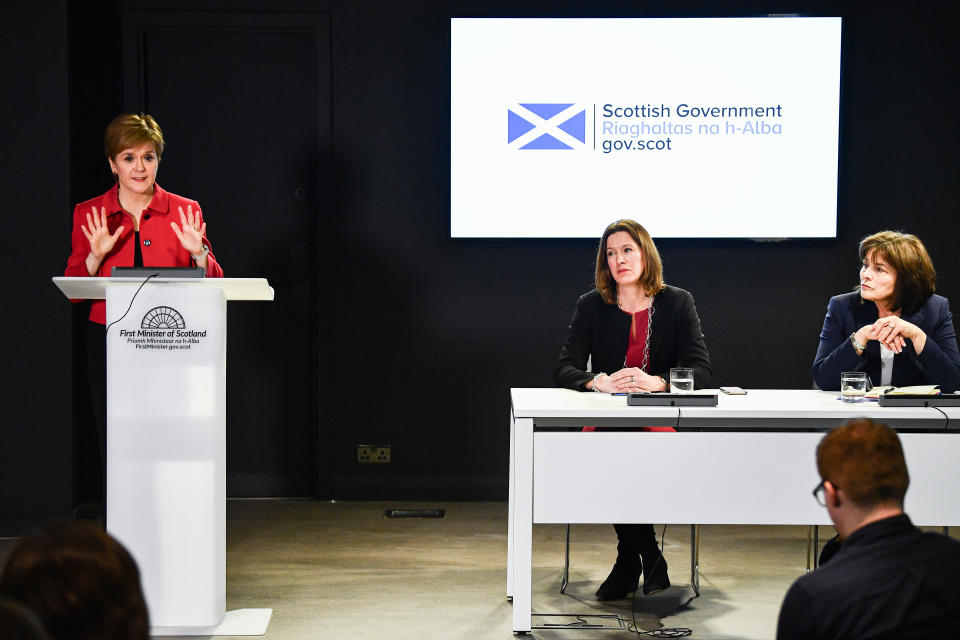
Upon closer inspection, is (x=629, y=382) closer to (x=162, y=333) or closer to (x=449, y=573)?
(x=449, y=573)

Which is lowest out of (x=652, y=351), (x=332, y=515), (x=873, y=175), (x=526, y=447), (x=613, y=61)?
(x=332, y=515)

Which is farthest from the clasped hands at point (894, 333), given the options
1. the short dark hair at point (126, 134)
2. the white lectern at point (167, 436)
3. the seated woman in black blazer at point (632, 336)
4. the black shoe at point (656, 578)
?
the short dark hair at point (126, 134)

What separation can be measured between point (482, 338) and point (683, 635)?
229 cm

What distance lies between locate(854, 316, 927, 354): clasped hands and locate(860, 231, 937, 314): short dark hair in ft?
0.57

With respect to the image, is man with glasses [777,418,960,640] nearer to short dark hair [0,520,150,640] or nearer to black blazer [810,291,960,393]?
short dark hair [0,520,150,640]

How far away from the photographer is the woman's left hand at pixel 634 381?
3.25m

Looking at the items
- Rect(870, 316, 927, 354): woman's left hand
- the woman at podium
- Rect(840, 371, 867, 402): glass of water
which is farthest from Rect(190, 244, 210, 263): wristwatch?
Rect(870, 316, 927, 354): woman's left hand

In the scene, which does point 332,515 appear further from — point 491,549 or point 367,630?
point 367,630

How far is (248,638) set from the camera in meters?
3.04

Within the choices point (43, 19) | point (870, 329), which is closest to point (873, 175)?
point (870, 329)

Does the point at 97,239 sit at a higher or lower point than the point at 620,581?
higher

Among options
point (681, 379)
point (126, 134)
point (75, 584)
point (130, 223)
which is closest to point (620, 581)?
point (681, 379)

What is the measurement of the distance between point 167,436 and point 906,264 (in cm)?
268

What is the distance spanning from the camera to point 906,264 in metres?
3.39
